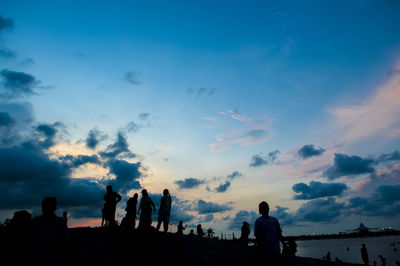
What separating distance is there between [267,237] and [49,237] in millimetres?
4651

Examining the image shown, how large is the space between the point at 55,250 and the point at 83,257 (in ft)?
29.8

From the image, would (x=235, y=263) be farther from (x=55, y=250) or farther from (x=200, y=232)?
(x=200, y=232)

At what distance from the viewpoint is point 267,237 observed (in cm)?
629

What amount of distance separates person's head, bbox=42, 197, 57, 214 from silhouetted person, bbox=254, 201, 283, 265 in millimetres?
4515

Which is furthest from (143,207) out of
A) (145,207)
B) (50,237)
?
(50,237)

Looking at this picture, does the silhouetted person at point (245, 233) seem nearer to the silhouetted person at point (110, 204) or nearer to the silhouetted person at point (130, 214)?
the silhouetted person at point (130, 214)

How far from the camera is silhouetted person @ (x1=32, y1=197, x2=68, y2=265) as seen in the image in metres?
4.05

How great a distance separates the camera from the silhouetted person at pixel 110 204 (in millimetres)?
15734

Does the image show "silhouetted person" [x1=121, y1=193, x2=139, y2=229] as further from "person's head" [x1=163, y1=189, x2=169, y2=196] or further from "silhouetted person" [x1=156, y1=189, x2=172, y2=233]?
"person's head" [x1=163, y1=189, x2=169, y2=196]

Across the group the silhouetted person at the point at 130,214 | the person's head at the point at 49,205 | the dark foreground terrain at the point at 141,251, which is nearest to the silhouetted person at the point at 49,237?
the person's head at the point at 49,205

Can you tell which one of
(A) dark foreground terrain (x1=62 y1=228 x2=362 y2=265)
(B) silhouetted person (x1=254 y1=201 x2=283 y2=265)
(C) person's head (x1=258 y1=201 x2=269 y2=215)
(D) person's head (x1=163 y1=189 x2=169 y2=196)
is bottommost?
(A) dark foreground terrain (x1=62 y1=228 x2=362 y2=265)

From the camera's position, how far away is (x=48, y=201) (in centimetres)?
425

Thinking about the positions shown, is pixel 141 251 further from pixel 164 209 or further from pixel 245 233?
pixel 245 233

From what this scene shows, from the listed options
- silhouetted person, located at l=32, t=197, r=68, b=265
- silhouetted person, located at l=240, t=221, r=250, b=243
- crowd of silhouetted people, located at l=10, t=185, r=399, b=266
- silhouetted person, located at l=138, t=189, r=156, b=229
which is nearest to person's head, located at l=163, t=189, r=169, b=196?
silhouetted person, located at l=138, t=189, r=156, b=229
